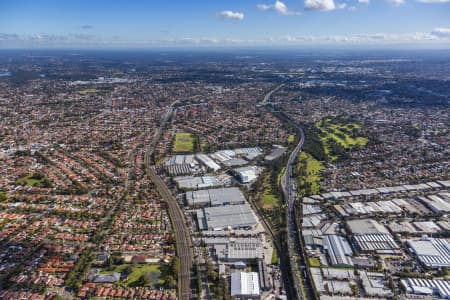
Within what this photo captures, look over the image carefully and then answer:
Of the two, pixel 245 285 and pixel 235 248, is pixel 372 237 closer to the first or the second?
pixel 235 248

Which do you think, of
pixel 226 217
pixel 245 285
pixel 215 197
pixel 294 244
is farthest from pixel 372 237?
pixel 215 197

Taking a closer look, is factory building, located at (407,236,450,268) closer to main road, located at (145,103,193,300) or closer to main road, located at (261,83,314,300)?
main road, located at (261,83,314,300)

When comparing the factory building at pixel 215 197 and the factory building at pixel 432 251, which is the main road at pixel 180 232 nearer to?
the factory building at pixel 215 197

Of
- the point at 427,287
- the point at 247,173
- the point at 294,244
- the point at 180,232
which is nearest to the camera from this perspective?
the point at 427,287

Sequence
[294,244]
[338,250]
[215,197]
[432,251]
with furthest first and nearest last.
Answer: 1. [215,197]
2. [294,244]
3. [338,250]
4. [432,251]

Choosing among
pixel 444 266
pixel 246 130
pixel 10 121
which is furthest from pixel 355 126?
pixel 10 121

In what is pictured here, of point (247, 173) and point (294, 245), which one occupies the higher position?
point (247, 173)

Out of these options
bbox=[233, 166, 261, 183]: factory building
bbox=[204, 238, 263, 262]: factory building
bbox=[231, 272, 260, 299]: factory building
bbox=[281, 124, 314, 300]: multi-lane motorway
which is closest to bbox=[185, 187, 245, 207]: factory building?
bbox=[233, 166, 261, 183]: factory building

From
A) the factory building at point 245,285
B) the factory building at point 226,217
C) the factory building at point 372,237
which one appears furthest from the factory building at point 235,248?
the factory building at point 372,237

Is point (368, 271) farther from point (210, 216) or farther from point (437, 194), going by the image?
point (437, 194)
